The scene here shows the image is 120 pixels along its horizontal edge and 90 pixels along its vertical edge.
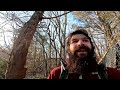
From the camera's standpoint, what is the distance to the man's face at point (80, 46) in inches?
47.0

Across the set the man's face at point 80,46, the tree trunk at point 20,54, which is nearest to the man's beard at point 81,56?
the man's face at point 80,46

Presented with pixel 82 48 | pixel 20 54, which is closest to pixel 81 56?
pixel 82 48

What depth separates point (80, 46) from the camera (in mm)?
1220

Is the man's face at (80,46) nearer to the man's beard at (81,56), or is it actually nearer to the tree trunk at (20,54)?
the man's beard at (81,56)

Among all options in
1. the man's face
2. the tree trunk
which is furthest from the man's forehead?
the tree trunk

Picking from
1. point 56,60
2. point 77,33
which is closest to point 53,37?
point 56,60

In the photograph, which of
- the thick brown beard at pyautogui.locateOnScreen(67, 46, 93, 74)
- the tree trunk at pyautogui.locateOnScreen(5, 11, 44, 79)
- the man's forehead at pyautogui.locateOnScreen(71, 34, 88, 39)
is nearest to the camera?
the thick brown beard at pyautogui.locateOnScreen(67, 46, 93, 74)

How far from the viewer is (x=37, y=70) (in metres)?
8.30

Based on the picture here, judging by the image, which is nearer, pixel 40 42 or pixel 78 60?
pixel 78 60

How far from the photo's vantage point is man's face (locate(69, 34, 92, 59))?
119cm

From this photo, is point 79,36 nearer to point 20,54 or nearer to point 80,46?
point 80,46

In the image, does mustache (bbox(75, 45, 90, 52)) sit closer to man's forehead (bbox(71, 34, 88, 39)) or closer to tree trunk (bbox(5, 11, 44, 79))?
man's forehead (bbox(71, 34, 88, 39))
